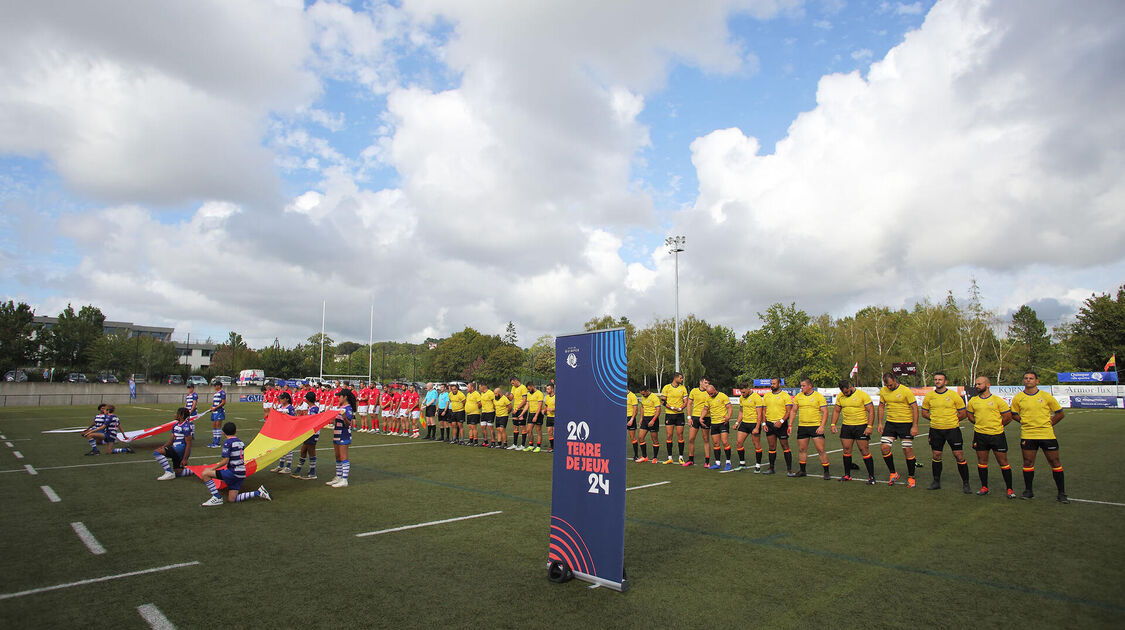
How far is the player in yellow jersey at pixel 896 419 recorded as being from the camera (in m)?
10.1

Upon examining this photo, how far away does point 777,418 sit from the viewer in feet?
37.7

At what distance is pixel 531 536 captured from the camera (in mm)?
6734

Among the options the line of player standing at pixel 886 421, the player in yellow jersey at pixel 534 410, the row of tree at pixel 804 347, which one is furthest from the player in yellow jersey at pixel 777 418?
the row of tree at pixel 804 347

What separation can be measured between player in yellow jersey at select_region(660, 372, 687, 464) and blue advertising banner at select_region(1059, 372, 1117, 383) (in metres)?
48.4

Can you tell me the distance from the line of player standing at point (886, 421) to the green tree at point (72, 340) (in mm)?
74162

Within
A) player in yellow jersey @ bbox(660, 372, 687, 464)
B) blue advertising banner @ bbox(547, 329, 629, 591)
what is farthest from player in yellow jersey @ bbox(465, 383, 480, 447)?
blue advertising banner @ bbox(547, 329, 629, 591)

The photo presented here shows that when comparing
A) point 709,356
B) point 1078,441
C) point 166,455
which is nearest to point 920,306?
point 709,356

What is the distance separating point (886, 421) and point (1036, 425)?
2.24m

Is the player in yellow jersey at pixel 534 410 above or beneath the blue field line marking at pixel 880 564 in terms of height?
above

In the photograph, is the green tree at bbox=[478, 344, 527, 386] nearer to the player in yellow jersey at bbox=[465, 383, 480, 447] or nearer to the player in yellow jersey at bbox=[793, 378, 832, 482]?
the player in yellow jersey at bbox=[465, 383, 480, 447]

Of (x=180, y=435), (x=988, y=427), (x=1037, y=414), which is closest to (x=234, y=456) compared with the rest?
(x=180, y=435)

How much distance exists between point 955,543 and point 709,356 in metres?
68.0

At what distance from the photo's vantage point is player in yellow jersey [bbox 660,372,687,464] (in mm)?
12867

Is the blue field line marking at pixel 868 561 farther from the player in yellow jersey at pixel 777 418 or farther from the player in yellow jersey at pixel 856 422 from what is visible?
the player in yellow jersey at pixel 777 418
